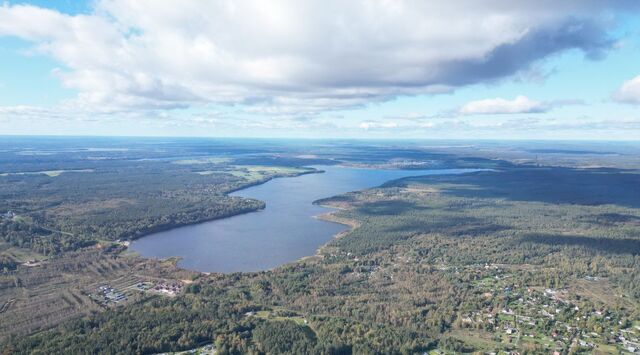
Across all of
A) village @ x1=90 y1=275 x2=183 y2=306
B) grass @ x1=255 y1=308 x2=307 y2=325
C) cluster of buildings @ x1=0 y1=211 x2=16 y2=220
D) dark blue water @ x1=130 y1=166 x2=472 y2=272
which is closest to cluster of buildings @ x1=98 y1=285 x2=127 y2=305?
village @ x1=90 y1=275 x2=183 y2=306

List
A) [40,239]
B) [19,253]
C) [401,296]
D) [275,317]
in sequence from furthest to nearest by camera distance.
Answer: [40,239]
[19,253]
[401,296]
[275,317]

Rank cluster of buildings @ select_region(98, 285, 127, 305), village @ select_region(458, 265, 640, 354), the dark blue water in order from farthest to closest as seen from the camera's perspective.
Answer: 1. the dark blue water
2. cluster of buildings @ select_region(98, 285, 127, 305)
3. village @ select_region(458, 265, 640, 354)

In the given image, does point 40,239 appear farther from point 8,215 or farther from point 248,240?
point 248,240

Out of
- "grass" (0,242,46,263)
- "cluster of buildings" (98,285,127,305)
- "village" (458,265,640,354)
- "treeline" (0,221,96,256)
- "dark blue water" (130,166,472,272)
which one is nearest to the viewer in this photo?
"village" (458,265,640,354)

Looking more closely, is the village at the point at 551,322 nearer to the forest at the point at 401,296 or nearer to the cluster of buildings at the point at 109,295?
the forest at the point at 401,296

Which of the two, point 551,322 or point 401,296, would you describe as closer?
point 551,322

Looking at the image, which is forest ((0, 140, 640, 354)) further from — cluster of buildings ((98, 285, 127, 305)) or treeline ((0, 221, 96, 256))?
cluster of buildings ((98, 285, 127, 305))

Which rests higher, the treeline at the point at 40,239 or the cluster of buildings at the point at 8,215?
the cluster of buildings at the point at 8,215

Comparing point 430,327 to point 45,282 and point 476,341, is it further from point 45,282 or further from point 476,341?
point 45,282

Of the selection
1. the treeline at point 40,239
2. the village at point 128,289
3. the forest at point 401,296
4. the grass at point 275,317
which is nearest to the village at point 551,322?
the forest at point 401,296

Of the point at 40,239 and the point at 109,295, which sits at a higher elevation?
the point at 40,239

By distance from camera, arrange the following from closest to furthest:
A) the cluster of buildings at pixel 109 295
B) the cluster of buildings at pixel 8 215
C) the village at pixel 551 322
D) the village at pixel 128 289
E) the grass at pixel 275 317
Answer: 1. the village at pixel 551 322
2. the grass at pixel 275 317
3. the cluster of buildings at pixel 109 295
4. the village at pixel 128 289
5. the cluster of buildings at pixel 8 215

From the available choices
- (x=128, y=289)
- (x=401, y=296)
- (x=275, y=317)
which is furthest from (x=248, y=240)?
(x=401, y=296)
